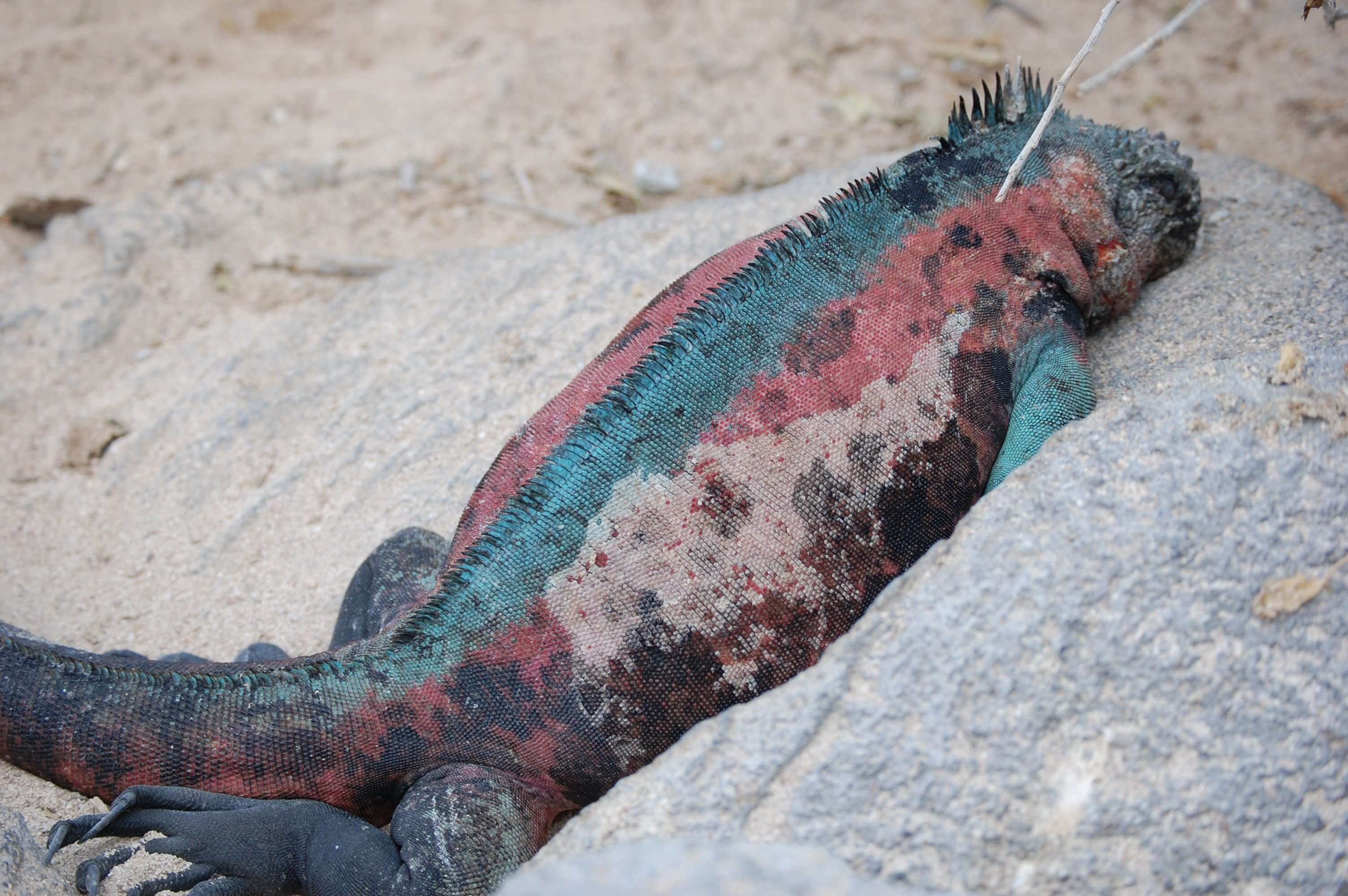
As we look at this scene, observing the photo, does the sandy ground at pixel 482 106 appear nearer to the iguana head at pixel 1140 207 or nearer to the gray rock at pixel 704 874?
the iguana head at pixel 1140 207

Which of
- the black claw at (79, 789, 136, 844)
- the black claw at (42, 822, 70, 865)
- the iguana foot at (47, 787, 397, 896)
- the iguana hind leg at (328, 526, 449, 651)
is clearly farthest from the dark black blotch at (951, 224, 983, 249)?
the black claw at (42, 822, 70, 865)

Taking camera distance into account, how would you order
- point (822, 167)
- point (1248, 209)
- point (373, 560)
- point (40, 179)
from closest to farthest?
point (373, 560)
point (1248, 209)
point (822, 167)
point (40, 179)

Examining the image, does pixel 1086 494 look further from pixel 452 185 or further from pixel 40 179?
pixel 40 179

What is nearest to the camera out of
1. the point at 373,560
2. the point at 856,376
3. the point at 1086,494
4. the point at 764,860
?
the point at 764,860

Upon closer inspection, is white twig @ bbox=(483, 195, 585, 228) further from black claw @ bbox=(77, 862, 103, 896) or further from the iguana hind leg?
black claw @ bbox=(77, 862, 103, 896)

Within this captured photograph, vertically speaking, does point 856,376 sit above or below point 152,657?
above

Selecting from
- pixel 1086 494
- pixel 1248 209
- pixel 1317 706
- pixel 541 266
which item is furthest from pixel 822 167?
pixel 1317 706
